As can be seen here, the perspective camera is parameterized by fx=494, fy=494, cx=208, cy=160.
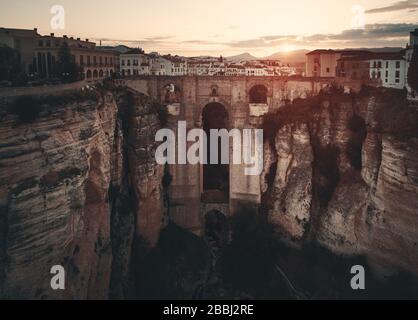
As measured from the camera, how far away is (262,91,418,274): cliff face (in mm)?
21953

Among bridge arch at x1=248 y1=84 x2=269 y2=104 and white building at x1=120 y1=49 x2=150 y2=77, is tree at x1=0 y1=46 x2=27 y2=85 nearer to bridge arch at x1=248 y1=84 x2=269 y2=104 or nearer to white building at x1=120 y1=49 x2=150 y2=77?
white building at x1=120 y1=49 x2=150 y2=77

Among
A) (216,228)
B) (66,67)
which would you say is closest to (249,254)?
(216,228)

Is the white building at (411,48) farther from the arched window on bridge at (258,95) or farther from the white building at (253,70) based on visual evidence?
the white building at (253,70)

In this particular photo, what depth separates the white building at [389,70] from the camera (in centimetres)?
2588

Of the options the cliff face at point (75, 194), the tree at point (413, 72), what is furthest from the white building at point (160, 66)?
the tree at point (413, 72)

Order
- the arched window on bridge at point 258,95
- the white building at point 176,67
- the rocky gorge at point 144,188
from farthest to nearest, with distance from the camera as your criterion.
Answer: the white building at point 176,67 < the arched window on bridge at point 258,95 < the rocky gorge at point 144,188

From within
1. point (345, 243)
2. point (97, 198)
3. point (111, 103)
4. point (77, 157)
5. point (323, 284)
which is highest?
point (111, 103)

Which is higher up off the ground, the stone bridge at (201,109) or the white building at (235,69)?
the white building at (235,69)

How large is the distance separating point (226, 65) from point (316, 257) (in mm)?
28267

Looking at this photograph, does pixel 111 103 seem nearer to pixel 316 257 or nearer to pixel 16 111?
pixel 16 111

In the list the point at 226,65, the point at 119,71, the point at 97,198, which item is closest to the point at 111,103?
the point at 97,198

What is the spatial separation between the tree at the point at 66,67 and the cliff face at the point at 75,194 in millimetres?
2517

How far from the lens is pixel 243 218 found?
1214 inches

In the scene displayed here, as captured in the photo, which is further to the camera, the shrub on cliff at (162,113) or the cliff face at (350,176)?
the shrub on cliff at (162,113)
